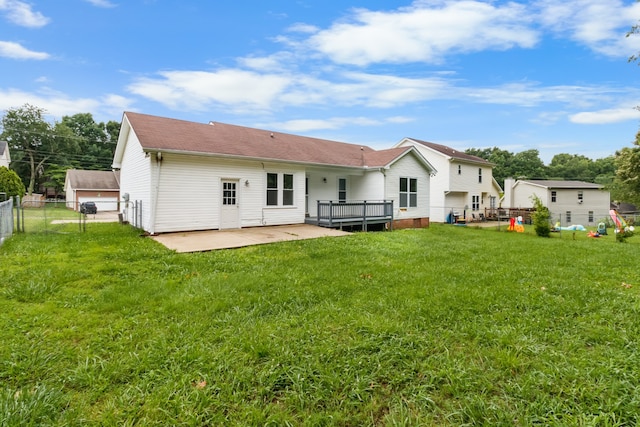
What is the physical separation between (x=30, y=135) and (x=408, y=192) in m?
55.2

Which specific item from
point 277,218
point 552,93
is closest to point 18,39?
point 277,218

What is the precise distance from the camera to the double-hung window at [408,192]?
1652 cm

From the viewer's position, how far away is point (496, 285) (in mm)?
5188

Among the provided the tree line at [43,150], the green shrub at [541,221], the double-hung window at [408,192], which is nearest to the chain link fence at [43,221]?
the double-hung window at [408,192]

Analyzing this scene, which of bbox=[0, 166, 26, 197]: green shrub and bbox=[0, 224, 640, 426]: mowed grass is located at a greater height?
bbox=[0, 166, 26, 197]: green shrub

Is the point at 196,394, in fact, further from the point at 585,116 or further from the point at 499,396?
the point at 585,116

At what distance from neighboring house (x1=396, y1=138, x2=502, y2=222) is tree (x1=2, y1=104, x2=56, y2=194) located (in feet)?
165

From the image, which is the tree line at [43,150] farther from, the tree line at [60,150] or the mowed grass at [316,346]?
the mowed grass at [316,346]

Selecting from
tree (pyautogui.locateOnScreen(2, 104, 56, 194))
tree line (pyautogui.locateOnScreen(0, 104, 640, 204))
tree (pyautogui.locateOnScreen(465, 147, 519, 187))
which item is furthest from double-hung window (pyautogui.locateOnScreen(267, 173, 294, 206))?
tree (pyautogui.locateOnScreen(465, 147, 519, 187))

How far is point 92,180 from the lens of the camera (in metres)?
34.2

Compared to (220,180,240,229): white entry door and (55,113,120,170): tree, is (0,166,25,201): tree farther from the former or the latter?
(55,113,120,170): tree

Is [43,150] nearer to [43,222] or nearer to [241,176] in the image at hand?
[43,222]

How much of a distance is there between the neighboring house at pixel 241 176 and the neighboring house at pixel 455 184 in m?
7.51

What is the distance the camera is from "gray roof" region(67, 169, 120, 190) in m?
33.1
